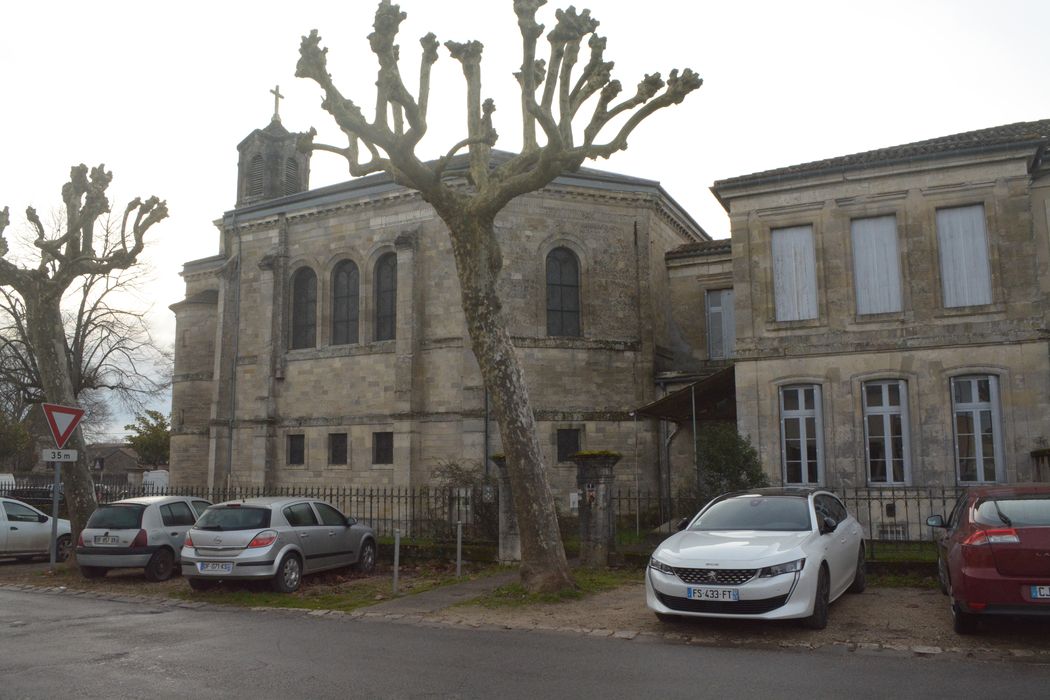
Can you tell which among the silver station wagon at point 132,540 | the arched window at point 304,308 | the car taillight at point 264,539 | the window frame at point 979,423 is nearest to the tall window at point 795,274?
the window frame at point 979,423

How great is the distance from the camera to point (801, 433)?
60.2 ft

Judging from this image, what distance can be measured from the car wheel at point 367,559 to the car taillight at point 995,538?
9962 mm

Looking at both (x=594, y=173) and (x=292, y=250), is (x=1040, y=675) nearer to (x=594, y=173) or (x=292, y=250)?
(x=594, y=173)

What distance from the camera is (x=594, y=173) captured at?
25891 millimetres

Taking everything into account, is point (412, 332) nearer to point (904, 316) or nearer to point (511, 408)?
point (511, 408)

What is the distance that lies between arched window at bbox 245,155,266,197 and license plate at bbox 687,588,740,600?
87.1 ft

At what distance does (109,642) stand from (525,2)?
10.0 m

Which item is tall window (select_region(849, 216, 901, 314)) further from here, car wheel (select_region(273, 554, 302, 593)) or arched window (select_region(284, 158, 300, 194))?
arched window (select_region(284, 158, 300, 194))

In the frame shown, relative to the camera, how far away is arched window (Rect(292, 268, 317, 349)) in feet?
88.5

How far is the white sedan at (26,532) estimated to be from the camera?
1734cm

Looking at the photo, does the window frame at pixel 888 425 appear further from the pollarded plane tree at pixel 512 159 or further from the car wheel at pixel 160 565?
the car wheel at pixel 160 565

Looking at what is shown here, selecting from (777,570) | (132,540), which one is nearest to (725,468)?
(777,570)

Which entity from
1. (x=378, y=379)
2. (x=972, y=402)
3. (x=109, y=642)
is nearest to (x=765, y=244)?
(x=972, y=402)

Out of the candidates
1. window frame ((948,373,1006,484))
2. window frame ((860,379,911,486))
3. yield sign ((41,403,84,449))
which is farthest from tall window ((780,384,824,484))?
yield sign ((41,403,84,449))
